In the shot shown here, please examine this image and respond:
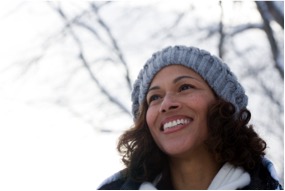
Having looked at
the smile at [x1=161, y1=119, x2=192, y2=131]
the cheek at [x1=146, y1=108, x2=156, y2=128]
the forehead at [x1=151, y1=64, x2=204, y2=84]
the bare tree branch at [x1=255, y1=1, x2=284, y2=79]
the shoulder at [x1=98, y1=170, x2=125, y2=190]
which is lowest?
the shoulder at [x1=98, y1=170, x2=125, y2=190]

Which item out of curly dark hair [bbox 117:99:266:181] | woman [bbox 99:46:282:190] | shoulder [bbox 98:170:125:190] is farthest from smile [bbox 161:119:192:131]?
shoulder [bbox 98:170:125:190]

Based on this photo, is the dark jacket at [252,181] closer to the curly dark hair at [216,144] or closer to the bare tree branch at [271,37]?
the curly dark hair at [216,144]

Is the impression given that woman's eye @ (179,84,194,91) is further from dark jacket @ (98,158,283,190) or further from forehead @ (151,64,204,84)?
dark jacket @ (98,158,283,190)

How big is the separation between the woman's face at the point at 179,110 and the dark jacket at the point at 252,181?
0.62 feet

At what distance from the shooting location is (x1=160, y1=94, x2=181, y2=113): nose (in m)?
1.95

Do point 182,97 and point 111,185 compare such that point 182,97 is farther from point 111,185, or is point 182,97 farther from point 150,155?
point 111,185

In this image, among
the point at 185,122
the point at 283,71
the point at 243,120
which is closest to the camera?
the point at 185,122

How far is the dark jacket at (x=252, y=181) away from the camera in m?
1.83

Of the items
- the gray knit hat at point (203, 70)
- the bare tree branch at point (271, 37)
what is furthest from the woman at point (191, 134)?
the bare tree branch at point (271, 37)

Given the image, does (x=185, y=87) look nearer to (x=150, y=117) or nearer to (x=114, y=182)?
(x=150, y=117)

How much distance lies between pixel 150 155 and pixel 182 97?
36 centimetres

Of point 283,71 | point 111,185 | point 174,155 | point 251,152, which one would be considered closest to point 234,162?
point 251,152

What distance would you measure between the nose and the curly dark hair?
0.17 m

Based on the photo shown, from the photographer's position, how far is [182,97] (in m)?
1.97
